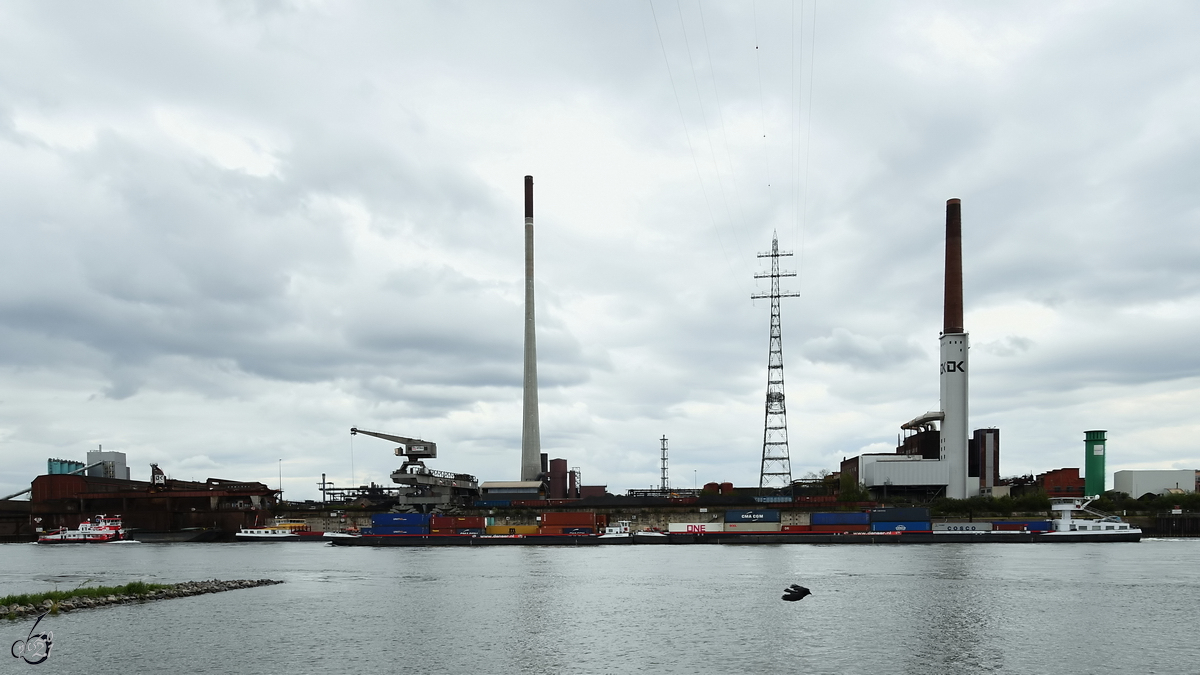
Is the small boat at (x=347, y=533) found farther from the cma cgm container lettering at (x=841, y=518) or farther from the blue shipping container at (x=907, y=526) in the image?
the blue shipping container at (x=907, y=526)

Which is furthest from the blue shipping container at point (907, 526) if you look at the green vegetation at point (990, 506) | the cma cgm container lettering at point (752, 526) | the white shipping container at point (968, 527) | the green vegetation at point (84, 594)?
the green vegetation at point (84, 594)

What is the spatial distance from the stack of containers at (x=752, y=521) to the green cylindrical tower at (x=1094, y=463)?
5682 centimetres

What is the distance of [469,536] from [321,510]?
156 feet

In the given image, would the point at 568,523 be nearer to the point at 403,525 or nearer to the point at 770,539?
the point at 403,525

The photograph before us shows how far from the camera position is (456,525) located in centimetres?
12756

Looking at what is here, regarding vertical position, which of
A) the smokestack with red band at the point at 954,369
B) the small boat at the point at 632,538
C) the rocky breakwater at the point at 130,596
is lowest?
the small boat at the point at 632,538

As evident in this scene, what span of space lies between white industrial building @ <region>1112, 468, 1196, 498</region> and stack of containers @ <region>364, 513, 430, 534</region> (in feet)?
352

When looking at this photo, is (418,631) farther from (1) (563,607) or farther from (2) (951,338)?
(2) (951,338)

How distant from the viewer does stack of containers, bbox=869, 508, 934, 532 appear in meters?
114

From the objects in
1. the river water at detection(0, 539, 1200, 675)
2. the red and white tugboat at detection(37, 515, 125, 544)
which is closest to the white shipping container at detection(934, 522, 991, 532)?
the river water at detection(0, 539, 1200, 675)

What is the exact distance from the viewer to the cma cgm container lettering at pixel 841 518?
116938 millimetres

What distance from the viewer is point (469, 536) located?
123m

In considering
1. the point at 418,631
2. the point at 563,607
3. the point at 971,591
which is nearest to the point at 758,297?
the point at 971,591

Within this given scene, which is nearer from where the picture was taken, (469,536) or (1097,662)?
(1097,662)
